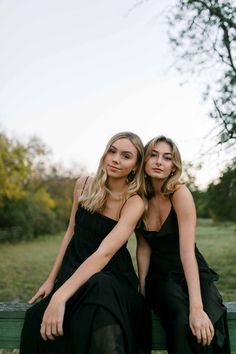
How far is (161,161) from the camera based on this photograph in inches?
114

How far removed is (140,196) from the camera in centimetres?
290

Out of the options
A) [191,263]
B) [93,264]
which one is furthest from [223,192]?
[93,264]

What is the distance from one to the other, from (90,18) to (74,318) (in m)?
12.1

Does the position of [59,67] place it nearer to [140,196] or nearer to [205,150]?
[205,150]

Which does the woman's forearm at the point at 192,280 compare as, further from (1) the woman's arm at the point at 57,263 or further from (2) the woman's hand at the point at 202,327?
(1) the woman's arm at the point at 57,263

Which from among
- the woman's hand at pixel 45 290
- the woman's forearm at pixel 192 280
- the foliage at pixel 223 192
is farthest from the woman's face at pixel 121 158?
the foliage at pixel 223 192

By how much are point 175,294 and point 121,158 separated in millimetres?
883

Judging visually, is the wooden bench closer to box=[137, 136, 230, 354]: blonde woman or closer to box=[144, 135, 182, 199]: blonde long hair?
box=[137, 136, 230, 354]: blonde woman

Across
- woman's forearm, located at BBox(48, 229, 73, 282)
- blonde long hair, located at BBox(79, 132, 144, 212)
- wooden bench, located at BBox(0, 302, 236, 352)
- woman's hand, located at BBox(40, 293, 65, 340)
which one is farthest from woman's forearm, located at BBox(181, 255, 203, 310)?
woman's forearm, located at BBox(48, 229, 73, 282)

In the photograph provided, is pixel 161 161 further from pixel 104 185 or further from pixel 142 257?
pixel 142 257

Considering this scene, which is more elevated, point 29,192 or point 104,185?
point 104,185

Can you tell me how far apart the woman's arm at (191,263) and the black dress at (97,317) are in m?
0.29

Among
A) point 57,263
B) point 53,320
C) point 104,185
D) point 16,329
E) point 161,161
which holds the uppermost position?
point 161,161

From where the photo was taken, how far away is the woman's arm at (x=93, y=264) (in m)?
2.35
